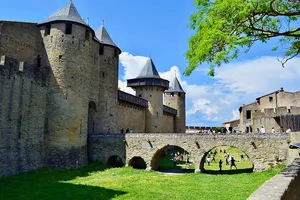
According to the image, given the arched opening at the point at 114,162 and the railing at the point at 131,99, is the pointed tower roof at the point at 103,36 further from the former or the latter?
the arched opening at the point at 114,162

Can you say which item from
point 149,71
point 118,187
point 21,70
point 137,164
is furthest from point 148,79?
point 118,187

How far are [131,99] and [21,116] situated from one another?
1430 centimetres

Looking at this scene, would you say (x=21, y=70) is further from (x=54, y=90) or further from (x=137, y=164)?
(x=137, y=164)

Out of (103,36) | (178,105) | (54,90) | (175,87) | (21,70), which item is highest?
(103,36)

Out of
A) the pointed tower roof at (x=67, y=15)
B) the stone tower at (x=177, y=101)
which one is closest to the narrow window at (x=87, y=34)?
the pointed tower roof at (x=67, y=15)

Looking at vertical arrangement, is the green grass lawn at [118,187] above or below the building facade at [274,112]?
below

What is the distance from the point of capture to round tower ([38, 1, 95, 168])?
19.9m

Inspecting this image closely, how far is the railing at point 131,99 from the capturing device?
2891cm

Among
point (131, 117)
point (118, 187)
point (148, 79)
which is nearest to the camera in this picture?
point (118, 187)

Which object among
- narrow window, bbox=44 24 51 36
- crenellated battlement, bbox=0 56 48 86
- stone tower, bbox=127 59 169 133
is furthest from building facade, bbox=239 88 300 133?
narrow window, bbox=44 24 51 36

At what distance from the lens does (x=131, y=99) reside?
1198 inches

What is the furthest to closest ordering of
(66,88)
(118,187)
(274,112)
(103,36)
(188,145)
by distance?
(274,112), (103,36), (188,145), (66,88), (118,187)

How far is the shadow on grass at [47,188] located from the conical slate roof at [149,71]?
1805 centimetres

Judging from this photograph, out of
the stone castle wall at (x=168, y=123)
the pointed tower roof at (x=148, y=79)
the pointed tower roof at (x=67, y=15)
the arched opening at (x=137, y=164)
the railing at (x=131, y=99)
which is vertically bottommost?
the arched opening at (x=137, y=164)
